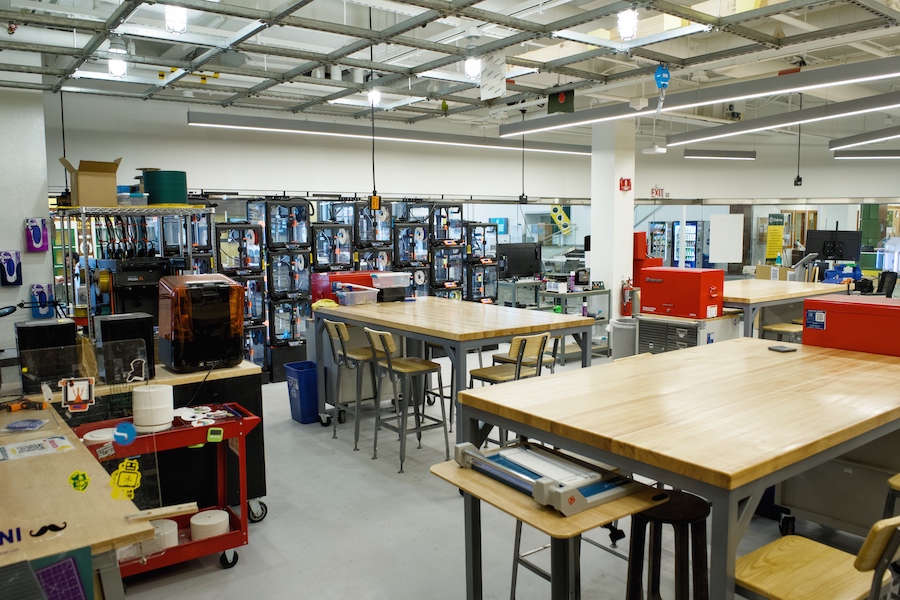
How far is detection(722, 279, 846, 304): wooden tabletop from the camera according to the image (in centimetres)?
602

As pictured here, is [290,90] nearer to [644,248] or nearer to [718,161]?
[644,248]

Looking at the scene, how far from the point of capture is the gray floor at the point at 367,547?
10.7 feet

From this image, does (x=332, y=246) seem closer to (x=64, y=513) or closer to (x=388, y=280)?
(x=388, y=280)

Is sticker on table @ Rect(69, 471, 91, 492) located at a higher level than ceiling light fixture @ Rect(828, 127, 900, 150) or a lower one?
lower

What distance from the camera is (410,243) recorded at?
30.6ft

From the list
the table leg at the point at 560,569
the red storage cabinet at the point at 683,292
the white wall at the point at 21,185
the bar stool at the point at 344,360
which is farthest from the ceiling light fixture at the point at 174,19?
the red storage cabinet at the point at 683,292

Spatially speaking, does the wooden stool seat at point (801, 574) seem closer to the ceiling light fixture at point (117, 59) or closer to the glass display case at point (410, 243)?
the ceiling light fixture at point (117, 59)

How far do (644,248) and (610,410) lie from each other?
7567mm

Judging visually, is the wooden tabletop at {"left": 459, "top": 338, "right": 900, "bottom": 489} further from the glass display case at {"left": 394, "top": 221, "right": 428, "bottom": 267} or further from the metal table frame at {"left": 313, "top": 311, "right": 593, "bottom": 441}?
the glass display case at {"left": 394, "top": 221, "right": 428, "bottom": 267}

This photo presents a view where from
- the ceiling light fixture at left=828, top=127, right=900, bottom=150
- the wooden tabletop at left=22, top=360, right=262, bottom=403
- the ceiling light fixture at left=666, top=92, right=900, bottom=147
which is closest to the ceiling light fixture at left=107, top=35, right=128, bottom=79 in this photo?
the wooden tabletop at left=22, top=360, right=262, bottom=403

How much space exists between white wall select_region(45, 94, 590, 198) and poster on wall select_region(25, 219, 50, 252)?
1.56 m

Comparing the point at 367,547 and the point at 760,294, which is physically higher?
the point at 760,294

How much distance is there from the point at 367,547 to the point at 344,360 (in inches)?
90.6

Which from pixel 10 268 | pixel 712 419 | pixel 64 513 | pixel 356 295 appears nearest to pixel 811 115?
pixel 356 295
